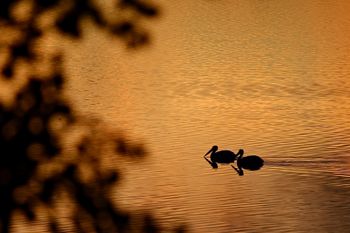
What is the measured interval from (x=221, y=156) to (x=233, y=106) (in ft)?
1.90

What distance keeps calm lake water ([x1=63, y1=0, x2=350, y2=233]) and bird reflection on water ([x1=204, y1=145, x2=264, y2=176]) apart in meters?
0.03

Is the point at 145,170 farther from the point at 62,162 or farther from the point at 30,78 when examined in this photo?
the point at 30,78

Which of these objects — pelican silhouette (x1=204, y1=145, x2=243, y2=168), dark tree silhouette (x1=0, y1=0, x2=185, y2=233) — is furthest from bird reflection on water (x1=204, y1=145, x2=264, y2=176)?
dark tree silhouette (x1=0, y1=0, x2=185, y2=233)

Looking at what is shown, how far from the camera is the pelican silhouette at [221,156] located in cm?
325

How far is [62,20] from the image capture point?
4.48m

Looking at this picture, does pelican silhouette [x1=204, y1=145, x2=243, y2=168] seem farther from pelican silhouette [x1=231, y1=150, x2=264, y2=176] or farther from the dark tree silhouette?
the dark tree silhouette

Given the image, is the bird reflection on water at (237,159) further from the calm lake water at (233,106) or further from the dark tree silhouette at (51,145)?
the dark tree silhouette at (51,145)

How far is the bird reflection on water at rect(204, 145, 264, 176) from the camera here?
3205 millimetres

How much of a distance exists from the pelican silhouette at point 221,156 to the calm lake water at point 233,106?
0.14 ft

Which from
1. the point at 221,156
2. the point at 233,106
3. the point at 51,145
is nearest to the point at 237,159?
the point at 221,156

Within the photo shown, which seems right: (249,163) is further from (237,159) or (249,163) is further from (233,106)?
(233,106)

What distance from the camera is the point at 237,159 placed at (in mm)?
3273

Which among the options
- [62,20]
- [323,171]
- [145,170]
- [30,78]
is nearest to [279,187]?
[323,171]

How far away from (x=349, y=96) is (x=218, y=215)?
58.0 inches
